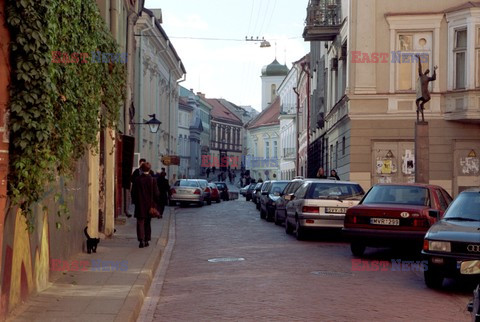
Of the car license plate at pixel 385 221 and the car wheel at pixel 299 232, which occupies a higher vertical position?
the car license plate at pixel 385 221

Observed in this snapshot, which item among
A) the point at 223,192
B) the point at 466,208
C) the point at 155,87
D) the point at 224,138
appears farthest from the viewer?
the point at 224,138

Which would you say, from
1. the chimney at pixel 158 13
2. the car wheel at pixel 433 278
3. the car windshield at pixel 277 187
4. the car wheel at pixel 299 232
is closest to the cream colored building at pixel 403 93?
the car windshield at pixel 277 187

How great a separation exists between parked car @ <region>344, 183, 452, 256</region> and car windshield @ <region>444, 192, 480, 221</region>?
2.11 metres

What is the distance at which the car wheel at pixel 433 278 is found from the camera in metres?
11.4

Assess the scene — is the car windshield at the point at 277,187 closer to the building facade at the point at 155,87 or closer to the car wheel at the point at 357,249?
the building facade at the point at 155,87

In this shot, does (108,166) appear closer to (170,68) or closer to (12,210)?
(12,210)

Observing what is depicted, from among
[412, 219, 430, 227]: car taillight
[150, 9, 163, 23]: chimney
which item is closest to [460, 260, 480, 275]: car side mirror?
[412, 219, 430, 227]: car taillight

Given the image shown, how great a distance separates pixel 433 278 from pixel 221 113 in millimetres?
113069

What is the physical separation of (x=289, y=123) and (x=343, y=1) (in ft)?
163

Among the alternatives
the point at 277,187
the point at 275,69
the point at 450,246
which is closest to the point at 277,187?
the point at 277,187

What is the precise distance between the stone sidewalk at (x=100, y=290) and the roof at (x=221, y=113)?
10385 cm

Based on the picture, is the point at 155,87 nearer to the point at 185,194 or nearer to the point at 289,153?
the point at 185,194

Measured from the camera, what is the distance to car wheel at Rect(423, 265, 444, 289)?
11401 mm

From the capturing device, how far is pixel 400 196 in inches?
639
